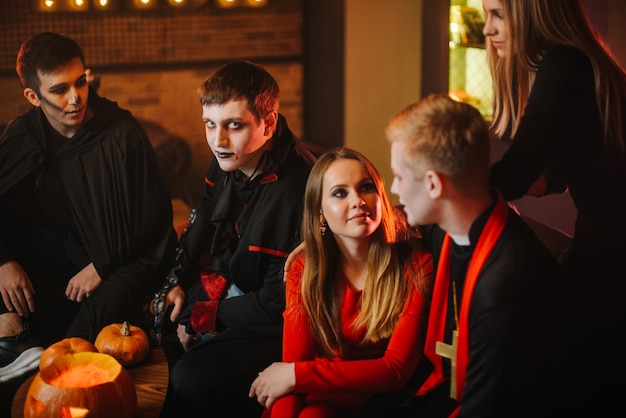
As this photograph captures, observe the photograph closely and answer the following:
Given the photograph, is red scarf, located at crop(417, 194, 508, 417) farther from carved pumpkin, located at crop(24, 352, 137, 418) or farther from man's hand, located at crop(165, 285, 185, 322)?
man's hand, located at crop(165, 285, 185, 322)

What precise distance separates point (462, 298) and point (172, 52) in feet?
13.2

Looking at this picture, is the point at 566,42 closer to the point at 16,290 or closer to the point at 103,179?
the point at 103,179

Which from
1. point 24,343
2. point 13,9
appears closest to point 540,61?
point 24,343

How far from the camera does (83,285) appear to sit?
2.84 meters

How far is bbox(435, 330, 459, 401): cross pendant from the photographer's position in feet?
6.37

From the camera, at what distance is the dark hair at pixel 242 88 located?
252 centimetres

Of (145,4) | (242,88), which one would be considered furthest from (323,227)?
(145,4)

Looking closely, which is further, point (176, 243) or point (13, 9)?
point (13, 9)

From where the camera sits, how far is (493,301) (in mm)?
1786

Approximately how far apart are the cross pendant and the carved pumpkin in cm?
81

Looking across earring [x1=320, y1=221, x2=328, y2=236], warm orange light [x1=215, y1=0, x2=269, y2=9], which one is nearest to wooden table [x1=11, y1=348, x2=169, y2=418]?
earring [x1=320, y1=221, x2=328, y2=236]

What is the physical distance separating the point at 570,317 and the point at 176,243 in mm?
1525

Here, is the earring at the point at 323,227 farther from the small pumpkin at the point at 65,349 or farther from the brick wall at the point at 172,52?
the brick wall at the point at 172,52

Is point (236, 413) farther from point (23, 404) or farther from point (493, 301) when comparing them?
point (493, 301)
